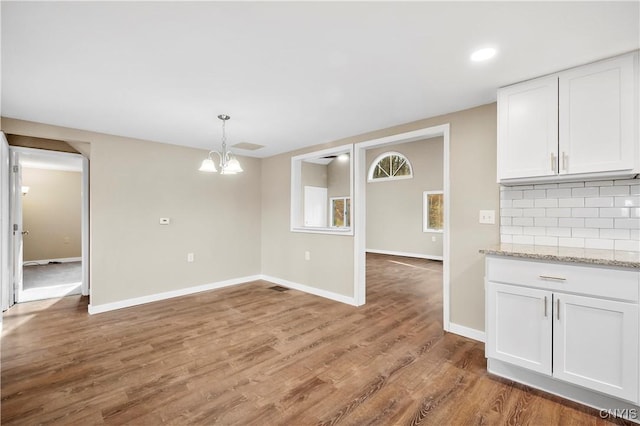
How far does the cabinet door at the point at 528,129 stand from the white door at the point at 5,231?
4.97 metres

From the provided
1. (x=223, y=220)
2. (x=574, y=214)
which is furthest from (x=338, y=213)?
(x=574, y=214)

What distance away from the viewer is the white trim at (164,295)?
12.3ft

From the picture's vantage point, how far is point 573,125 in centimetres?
215

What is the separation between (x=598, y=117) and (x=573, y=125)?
5.4 inches

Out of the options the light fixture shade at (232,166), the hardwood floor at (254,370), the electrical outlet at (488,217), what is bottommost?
the hardwood floor at (254,370)

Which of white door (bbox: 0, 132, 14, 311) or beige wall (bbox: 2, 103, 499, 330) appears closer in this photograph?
beige wall (bbox: 2, 103, 499, 330)

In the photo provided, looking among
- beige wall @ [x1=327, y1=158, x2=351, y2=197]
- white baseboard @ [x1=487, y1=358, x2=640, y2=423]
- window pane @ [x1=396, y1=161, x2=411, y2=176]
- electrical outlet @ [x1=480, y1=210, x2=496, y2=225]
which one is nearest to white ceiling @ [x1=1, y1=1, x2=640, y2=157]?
electrical outlet @ [x1=480, y1=210, x2=496, y2=225]

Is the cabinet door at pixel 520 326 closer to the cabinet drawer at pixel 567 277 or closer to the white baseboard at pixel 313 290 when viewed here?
the cabinet drawer at pixel 567 277

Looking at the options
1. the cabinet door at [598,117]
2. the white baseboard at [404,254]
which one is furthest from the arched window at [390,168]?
the cabinet door at [598,117]

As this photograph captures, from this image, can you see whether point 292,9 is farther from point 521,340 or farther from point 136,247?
point 136,247

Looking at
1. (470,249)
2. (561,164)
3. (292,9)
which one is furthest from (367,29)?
(470,249)

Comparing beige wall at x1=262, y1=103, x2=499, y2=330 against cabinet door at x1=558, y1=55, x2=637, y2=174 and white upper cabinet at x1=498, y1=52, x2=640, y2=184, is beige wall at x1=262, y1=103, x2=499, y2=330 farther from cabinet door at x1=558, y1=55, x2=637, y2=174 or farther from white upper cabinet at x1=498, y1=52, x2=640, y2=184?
cabinet door at x1=558, y1=55, x2=637, y2=174

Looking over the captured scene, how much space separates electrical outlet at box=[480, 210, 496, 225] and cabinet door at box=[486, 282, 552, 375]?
81 centimetres

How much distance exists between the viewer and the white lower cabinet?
68.4 inches
